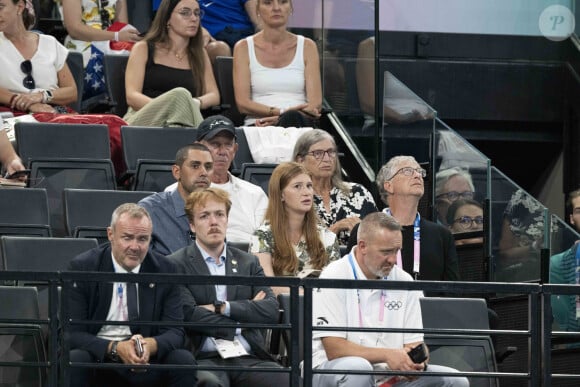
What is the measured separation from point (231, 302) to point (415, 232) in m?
1.51

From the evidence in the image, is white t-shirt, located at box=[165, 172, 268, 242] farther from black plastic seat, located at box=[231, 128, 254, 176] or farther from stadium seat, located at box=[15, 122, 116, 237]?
black plastic seat, located at box=[231, 128, 254, 176]

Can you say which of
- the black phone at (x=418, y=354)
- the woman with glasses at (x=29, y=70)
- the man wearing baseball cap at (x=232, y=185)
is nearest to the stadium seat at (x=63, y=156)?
the woman with glasses at (x=29, y=70)

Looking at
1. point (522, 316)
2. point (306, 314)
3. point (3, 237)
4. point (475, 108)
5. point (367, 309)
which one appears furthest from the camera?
→ point (475, 108)

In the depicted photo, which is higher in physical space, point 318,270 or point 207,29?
point 207,29

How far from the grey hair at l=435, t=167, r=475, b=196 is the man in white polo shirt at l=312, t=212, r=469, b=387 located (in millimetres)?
1681

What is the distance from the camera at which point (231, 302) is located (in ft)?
23.1

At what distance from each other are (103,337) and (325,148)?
7.02 feet

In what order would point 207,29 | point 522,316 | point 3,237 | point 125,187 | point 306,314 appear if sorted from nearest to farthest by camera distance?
1. point 306,314
2. point 3,237
3. point 522,316
4. point 125,187
5. point 207,29

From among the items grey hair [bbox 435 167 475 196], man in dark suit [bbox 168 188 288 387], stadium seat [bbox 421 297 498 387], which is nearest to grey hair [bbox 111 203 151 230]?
man in dark suit [bbox 168 188 288 387]

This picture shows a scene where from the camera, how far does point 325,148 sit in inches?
335

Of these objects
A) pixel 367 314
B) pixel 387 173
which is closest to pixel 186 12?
pixel 387 173

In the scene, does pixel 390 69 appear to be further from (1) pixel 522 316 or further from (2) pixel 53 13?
(1) pixel 522 316

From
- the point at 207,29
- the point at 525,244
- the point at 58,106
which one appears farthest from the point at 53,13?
the point at 525,244

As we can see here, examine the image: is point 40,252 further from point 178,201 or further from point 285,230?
point 285,230
